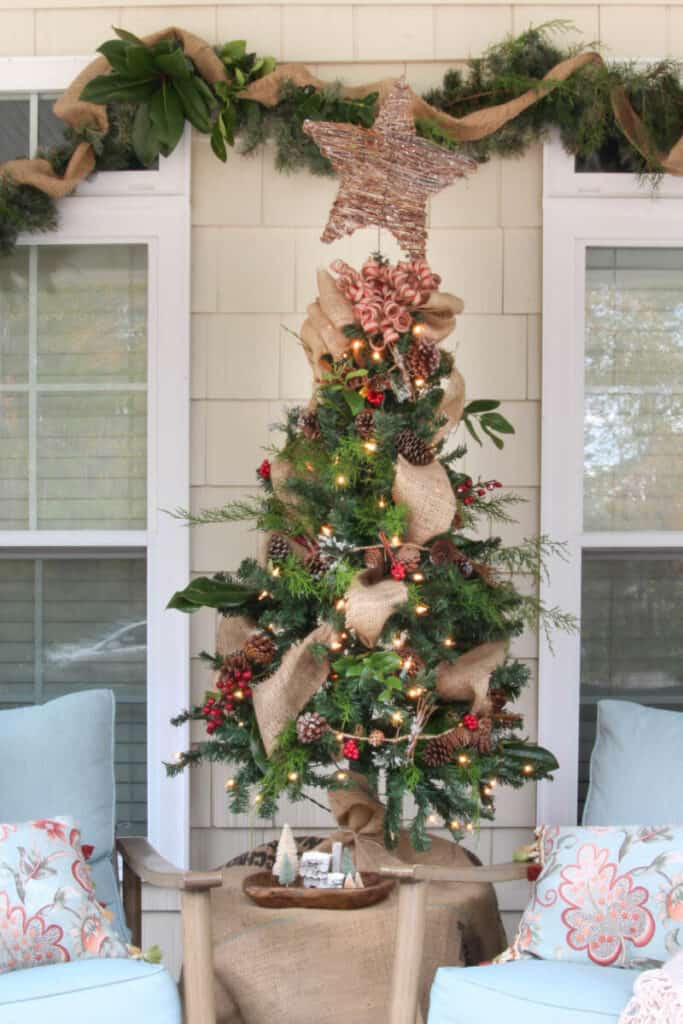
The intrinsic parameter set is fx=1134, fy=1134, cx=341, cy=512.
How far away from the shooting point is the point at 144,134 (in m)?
2.95

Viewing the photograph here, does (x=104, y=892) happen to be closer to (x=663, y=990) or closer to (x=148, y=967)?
(x=148, y=967)

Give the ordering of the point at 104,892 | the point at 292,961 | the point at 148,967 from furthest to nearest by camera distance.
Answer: the point at 104,892
the point at 292,961
the point at 148,967

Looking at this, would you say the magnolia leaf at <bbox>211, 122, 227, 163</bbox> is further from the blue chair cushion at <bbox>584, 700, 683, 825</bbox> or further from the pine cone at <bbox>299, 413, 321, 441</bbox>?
the blue chair cushion at <bbox>584, 700, 683, 825</bbox>

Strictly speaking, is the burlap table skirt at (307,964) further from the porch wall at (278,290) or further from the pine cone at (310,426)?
the pine cone at (310,426)

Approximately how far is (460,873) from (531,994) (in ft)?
1.03

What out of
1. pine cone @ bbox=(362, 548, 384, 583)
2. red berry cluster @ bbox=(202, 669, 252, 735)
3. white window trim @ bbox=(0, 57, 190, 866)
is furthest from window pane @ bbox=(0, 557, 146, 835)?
pine cone @ bbox=(362, 548, 384, 583)

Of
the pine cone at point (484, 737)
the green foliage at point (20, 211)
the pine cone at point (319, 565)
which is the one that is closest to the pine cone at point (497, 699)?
the pine cone at point (484, 737)

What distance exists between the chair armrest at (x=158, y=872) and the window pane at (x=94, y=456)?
959 mm

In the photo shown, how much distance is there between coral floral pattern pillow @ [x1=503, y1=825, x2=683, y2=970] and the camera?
2219 mm

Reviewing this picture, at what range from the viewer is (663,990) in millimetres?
1972

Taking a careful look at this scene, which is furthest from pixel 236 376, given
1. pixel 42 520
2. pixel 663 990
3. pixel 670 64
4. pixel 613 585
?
pixel 663 990

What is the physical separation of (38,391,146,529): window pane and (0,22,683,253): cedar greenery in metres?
0.48

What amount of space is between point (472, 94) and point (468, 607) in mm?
1428

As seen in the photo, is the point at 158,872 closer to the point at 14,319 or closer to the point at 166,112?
the point at 14,319
